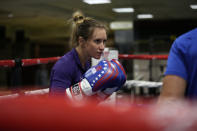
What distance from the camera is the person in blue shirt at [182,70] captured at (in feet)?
1.81

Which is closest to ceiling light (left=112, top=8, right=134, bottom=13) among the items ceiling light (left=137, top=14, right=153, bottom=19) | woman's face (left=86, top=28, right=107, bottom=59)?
ceiling light (left=137, top=14, right=153, bottom=19)

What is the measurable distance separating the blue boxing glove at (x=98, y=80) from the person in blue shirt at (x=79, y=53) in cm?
6

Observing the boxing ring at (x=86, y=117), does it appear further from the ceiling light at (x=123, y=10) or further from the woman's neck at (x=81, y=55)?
the ceiling light at (x=123, y=10)

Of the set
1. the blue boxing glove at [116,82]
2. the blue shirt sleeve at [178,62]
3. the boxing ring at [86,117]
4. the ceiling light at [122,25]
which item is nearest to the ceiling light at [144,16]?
the ceiling light at [122,25]

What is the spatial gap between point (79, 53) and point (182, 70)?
2.45 ft

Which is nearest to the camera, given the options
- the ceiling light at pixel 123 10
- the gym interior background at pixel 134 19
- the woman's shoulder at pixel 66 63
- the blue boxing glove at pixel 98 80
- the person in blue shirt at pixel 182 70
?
the person in blue shirt at pixel 182 70

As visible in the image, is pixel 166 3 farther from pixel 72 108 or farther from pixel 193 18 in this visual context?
pixel 72 108

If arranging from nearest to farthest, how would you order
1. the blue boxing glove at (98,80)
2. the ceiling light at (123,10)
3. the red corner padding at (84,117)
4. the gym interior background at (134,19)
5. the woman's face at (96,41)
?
the red corner padding at (84,117)
the blue boxing glove at (98,80)
the woman's face at (96,41)
the gym interior background at (134,19)
the ceiling light at (123,10)

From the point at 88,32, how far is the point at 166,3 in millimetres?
4253

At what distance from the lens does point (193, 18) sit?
5.96m

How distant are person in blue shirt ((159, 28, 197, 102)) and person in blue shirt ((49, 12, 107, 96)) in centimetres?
58

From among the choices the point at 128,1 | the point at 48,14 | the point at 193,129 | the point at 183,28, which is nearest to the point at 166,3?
the point at 128,1

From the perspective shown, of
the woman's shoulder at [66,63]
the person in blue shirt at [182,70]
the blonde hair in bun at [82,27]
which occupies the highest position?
the blonde hair in bun at [82,27]

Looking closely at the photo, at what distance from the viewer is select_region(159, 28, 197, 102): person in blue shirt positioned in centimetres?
55
